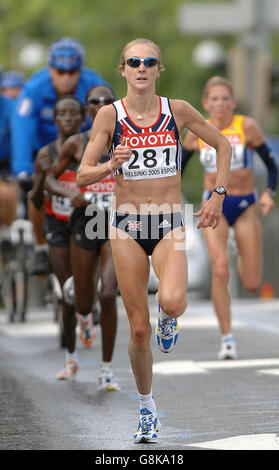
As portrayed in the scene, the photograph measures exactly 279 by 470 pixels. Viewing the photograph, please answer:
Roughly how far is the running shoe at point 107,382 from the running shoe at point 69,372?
646 millimetres

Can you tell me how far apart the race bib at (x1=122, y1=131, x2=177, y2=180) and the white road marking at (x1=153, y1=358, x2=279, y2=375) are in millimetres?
3302

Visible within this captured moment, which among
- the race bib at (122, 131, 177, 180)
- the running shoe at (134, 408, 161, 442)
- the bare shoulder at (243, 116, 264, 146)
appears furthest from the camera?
the bare shoulder at (243, 116, 264, 146)

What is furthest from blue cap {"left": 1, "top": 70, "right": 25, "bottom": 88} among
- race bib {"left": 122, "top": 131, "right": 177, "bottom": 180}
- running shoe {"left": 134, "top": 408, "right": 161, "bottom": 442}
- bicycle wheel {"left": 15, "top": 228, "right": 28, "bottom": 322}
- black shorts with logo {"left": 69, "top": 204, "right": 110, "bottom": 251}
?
running shoe {"left": 134, "top": 408, "right": 161, "bottom": 442}

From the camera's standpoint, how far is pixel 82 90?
13.3 meters

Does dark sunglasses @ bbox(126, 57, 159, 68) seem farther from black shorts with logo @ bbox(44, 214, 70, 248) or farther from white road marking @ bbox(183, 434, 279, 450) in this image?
black shorts with logo @ bbox(44, 214, 70, 248)

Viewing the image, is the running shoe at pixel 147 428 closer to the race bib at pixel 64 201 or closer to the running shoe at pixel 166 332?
the running shoe at pixel 166 332

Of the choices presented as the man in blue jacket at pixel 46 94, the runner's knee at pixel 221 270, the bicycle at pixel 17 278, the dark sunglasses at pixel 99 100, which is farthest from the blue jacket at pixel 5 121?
the dark sunglasses at pixel 99 100

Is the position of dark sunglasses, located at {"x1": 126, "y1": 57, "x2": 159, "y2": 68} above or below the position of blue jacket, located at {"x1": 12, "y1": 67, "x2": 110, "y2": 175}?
above

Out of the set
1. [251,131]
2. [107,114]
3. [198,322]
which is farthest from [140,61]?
[198,322]

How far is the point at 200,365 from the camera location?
11.6 metres

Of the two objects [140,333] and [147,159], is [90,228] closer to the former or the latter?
[147,159]

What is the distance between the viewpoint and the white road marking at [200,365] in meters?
11.4

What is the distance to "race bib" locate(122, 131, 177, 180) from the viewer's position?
823 cm
